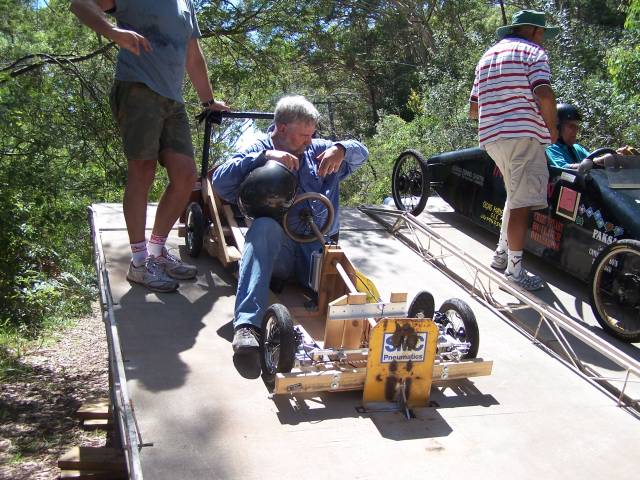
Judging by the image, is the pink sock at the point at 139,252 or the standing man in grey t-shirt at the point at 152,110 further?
the pink sock at the point at 139,252

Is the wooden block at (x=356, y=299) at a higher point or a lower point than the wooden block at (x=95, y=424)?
higher

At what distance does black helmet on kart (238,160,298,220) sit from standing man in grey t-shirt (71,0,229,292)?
2.47 ft

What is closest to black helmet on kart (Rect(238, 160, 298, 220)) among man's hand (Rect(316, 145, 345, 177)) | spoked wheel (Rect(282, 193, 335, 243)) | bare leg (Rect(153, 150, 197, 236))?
Result: spoked wheel (Rect(282, 193, 335, 243))

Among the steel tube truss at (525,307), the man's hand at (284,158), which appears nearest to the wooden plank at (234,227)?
the man's hand at (284,158)

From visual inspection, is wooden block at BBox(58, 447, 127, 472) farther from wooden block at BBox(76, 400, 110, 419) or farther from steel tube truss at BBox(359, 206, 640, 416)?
steel tube truss at BBox(359, 206, 640, 416)

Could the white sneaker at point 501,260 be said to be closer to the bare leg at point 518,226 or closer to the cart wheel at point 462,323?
the bare leg at point 518,226

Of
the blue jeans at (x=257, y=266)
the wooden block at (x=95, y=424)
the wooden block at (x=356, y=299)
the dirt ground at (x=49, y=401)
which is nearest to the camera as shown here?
A: the wooden block at (x=356, y=299)

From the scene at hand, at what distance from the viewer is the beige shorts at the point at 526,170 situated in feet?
16.0

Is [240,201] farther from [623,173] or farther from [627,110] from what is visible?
[627,110]

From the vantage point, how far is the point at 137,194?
4340 mm

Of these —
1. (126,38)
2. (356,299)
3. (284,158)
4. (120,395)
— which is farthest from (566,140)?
(120,395)

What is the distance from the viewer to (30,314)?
9.87 metres

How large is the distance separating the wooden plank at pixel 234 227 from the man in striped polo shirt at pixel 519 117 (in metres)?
1.95

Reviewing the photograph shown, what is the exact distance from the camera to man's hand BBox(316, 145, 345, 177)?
412 centimetres
